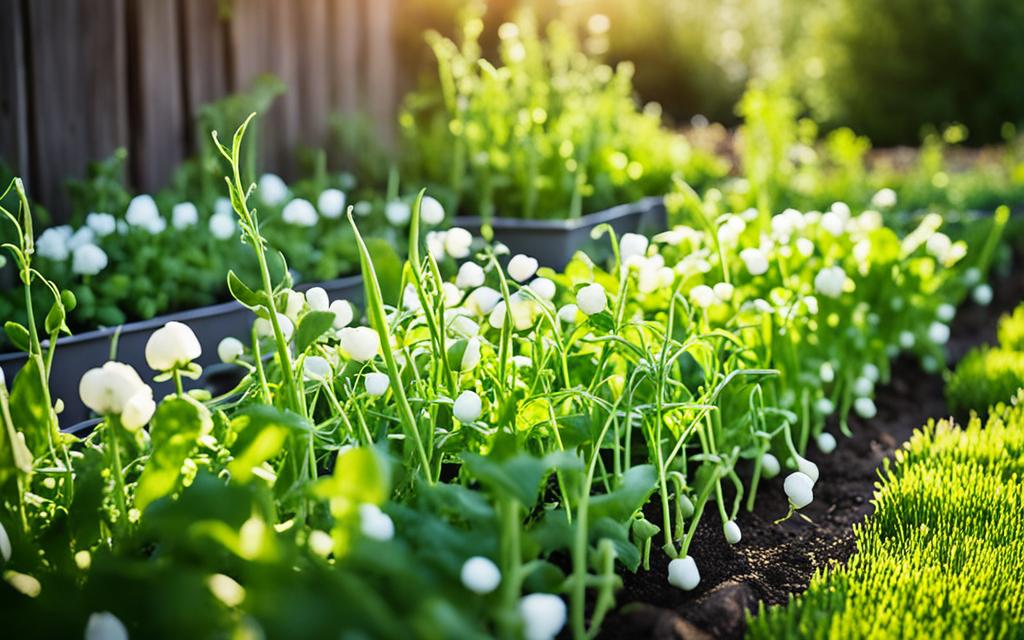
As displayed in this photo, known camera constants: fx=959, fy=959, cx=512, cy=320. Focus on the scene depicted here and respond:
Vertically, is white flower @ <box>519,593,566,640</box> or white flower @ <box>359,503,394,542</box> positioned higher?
white flower @ <box>359,503,394,542</box>

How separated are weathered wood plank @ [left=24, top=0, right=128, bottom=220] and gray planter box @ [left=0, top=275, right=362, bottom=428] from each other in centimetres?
81

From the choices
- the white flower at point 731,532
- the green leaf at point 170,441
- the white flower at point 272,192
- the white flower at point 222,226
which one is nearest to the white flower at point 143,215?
the white flower at point 222,226

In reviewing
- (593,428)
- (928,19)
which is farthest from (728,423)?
(928,19)

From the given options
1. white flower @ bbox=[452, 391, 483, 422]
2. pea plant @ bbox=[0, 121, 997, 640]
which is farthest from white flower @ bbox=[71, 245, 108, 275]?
white flower @ bbox=[452, 391, 483, 422]

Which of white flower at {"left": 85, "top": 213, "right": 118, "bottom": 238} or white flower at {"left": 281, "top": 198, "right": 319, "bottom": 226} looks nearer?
white flower at {"left": 85, "top": 213, "right": 118, "bottom": 238}

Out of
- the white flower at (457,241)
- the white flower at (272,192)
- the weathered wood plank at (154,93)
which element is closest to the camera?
the white flower at (457,241)

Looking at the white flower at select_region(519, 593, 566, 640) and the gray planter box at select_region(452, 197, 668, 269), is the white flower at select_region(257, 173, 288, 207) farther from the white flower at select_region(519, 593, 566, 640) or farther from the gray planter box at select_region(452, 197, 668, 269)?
the white flower at select_region(519, 593, 566, 640)

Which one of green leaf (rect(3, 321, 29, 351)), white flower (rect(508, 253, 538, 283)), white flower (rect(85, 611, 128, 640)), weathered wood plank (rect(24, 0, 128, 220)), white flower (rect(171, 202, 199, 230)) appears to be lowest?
white flower (rect(85, 611, 128, 640))

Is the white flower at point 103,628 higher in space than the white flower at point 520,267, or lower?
lower

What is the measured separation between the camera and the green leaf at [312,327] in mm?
1562

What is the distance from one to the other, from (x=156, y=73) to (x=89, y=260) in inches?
45.4

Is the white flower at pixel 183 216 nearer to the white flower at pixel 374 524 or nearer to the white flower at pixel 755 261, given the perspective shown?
the white flower at pixel 755 261

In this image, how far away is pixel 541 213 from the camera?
3.62 m

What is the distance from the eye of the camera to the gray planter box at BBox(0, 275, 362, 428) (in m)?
2.21
